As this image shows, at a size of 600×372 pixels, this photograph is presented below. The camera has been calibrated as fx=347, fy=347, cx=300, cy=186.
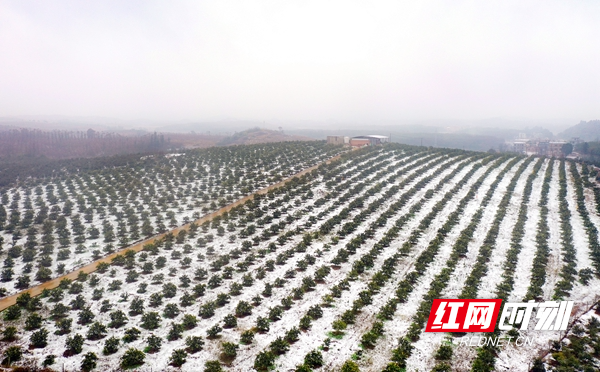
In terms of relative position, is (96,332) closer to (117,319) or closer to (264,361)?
(117,319)

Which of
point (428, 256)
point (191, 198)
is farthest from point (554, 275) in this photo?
A: point (191, 198)

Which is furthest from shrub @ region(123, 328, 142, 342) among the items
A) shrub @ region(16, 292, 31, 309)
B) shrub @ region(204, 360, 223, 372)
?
shrub @ region(16, 292, 31, 309)

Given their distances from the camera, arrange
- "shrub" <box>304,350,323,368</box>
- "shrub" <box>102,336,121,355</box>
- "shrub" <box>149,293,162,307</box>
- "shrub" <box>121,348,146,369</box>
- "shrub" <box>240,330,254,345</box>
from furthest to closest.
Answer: "shrub" <box>149,293,162,307</box> < "shrub" <box>240,330,254,345</box> < "shrub" <box>102,336,121,355</box> < "shrub" <box>304,350,323,368</box> < "shrub" <box>121,348,146,369</box>

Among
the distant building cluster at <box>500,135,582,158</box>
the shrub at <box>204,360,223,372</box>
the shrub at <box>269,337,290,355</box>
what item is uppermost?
the distant building cluster at <box>500,135,582,158</box>

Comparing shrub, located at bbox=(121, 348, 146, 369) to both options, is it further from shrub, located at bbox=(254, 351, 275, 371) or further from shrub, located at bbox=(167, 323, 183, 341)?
shrub, located at bbox=(254, 351, 275, 371)

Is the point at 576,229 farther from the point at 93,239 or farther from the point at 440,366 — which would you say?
the point at 93,239

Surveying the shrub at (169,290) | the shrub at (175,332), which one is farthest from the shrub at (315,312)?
the shrub at (169,290)

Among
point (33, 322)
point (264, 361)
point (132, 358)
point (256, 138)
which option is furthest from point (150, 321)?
point (256, 138)
